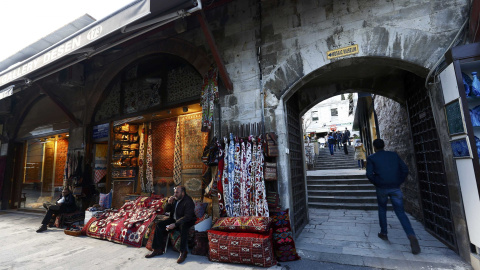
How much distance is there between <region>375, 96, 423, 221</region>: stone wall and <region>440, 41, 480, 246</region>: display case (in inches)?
87.4

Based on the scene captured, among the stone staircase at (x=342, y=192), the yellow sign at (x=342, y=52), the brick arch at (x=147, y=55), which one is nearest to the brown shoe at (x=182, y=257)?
the brick arch at (x=147, y=55)

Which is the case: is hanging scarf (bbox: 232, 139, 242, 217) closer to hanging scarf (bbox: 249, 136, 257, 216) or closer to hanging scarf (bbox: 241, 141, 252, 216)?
hanging scarf (bbox: 241, 141, 252, 216)

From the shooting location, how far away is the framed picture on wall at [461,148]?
2620 mm

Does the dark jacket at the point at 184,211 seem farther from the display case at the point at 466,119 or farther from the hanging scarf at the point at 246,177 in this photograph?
the display case at the point at 466,119

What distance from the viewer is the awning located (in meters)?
3.22

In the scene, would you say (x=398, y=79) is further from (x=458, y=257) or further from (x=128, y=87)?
(x=128, y=87)

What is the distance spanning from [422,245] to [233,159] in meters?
3.41

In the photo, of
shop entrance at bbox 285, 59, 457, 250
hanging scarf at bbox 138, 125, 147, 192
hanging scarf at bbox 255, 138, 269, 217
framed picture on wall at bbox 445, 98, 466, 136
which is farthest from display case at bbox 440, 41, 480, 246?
hanging scarf at bbox 138, 125, 147, 192

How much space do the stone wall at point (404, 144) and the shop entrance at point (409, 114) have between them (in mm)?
170

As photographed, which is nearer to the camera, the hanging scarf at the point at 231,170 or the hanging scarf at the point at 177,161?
the hanging scarf at the point at 231,170

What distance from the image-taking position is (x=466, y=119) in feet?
8.48

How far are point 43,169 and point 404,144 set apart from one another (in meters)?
12.0

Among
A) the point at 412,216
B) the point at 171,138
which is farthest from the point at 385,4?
the point at 171,138

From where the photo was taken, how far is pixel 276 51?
13.6ft
